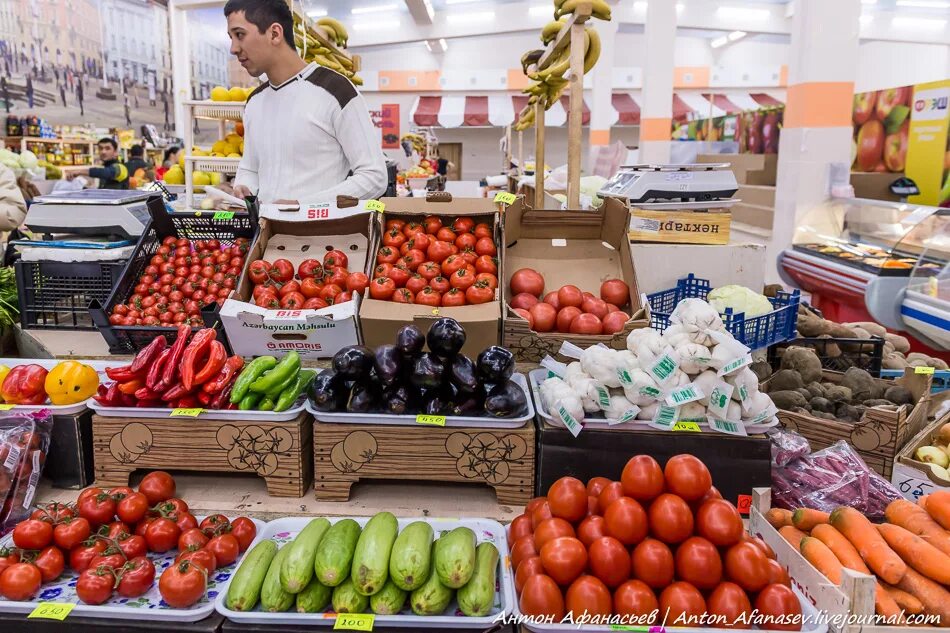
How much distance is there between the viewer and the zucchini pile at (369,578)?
1454 mm

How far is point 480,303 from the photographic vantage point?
8.15 feet

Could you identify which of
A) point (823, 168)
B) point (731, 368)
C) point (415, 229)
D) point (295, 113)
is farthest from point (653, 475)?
point (823, 168)

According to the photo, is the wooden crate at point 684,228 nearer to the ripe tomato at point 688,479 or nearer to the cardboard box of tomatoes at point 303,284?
the cardboard box of tomatoes at point 303,284

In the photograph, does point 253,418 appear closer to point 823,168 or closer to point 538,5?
point 823,168

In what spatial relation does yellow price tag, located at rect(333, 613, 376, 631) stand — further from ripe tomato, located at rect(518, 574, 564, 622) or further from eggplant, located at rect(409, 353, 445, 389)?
eggplant, located at rect(409, 353, 445, 389)

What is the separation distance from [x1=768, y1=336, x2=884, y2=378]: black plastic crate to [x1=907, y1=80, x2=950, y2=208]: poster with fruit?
15.4ft

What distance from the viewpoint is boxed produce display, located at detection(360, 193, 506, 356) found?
2.36 metres

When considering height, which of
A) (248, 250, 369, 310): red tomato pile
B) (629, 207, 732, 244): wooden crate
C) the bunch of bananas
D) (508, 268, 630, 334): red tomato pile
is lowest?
(508, 268, 630, 334): red tomato pile

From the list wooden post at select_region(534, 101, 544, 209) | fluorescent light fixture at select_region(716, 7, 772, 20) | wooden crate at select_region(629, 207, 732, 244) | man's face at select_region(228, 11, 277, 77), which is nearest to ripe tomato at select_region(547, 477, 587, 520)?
wooden crate at select_region(629, 207, 732, 244)

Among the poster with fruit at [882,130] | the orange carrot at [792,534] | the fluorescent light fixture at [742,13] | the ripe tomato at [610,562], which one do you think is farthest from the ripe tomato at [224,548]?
the fluorescent light fixture at [742,13]

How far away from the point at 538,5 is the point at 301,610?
1895 centimetres

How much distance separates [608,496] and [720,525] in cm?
25

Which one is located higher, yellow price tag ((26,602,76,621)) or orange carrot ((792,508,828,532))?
orange carrot ((792,508,828,532))

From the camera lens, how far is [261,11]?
3.03 m
